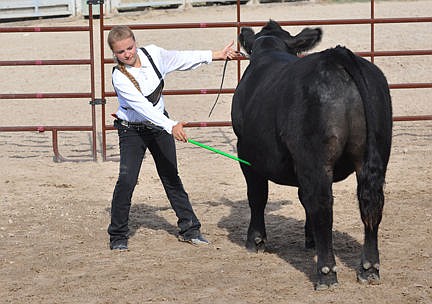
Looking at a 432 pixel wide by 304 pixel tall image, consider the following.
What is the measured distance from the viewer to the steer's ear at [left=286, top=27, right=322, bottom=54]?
6945mm

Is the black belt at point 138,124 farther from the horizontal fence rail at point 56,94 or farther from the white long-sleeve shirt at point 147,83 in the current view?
the horizontal fence rail at point 56,94

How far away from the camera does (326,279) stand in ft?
18.3

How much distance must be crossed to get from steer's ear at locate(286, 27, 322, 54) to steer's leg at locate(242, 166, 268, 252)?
1050mm

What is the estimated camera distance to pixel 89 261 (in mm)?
6414

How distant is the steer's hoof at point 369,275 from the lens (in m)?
5.64

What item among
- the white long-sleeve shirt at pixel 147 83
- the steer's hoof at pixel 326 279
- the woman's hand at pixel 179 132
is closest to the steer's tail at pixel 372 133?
the steer's hoof at pixel 326 279

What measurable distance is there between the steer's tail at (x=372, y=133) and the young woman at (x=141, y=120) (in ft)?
4.55

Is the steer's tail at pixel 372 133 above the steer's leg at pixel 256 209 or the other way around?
above

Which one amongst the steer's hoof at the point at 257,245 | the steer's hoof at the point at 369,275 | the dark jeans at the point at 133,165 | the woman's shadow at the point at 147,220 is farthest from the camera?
the woman's shadow at the point at 147,220

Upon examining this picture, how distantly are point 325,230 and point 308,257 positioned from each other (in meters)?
0.83

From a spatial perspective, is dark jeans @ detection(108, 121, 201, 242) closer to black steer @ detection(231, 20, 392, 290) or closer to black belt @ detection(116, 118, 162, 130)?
black belt @ detection(116, 118, 162, 130)

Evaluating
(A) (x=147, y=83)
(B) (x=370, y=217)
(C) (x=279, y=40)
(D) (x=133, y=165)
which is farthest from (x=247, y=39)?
(B) (x=370, y=217)

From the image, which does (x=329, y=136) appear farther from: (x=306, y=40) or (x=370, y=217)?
(x=306, y=40)

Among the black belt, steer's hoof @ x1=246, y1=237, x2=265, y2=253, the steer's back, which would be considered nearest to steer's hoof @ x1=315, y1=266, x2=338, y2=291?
the steer's back
